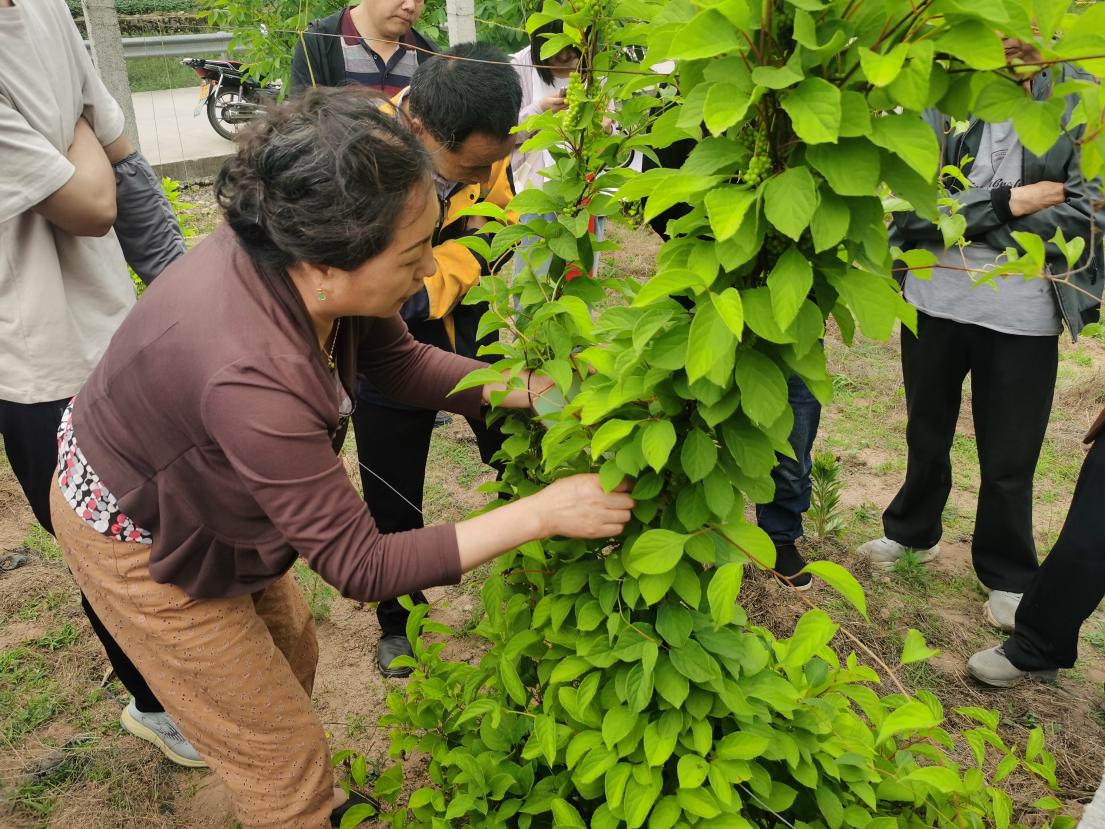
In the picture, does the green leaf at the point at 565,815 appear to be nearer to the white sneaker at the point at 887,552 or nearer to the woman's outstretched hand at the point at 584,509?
the woman's outstretched hand at the point at 584,509

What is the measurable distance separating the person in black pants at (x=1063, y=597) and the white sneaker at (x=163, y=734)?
8.97ft

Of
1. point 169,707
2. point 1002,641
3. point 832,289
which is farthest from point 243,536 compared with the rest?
point 1002,641

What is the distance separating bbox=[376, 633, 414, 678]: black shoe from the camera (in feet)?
10.2

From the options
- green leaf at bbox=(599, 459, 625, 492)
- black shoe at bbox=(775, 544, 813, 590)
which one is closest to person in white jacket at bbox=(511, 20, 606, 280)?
black shoe at bbox=(775, 544, 813, 590)

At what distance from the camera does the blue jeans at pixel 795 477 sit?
3.21 metres

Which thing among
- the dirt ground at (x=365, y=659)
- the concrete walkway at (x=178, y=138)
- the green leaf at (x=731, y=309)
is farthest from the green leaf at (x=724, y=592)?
the concrete walkway at (x=178, y=138)

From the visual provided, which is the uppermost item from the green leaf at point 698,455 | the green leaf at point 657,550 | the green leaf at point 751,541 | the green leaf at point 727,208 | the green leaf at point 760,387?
the green leaf at point 727,208

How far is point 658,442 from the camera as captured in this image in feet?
4.38

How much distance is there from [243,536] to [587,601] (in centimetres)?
70

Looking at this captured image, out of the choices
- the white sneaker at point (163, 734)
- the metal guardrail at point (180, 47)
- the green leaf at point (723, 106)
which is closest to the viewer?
the green leaf at point (723, 106)

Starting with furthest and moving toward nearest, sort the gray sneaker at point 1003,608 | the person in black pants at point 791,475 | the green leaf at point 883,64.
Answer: the gray sneaker at point 1003,608
the person in black pants at point 791,475
the green leaf at point 883,64

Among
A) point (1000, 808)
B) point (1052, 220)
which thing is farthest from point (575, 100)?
point (1052, 220)

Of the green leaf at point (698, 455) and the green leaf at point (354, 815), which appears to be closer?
the green leaf at point (698, 455)

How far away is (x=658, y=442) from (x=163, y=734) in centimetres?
224
